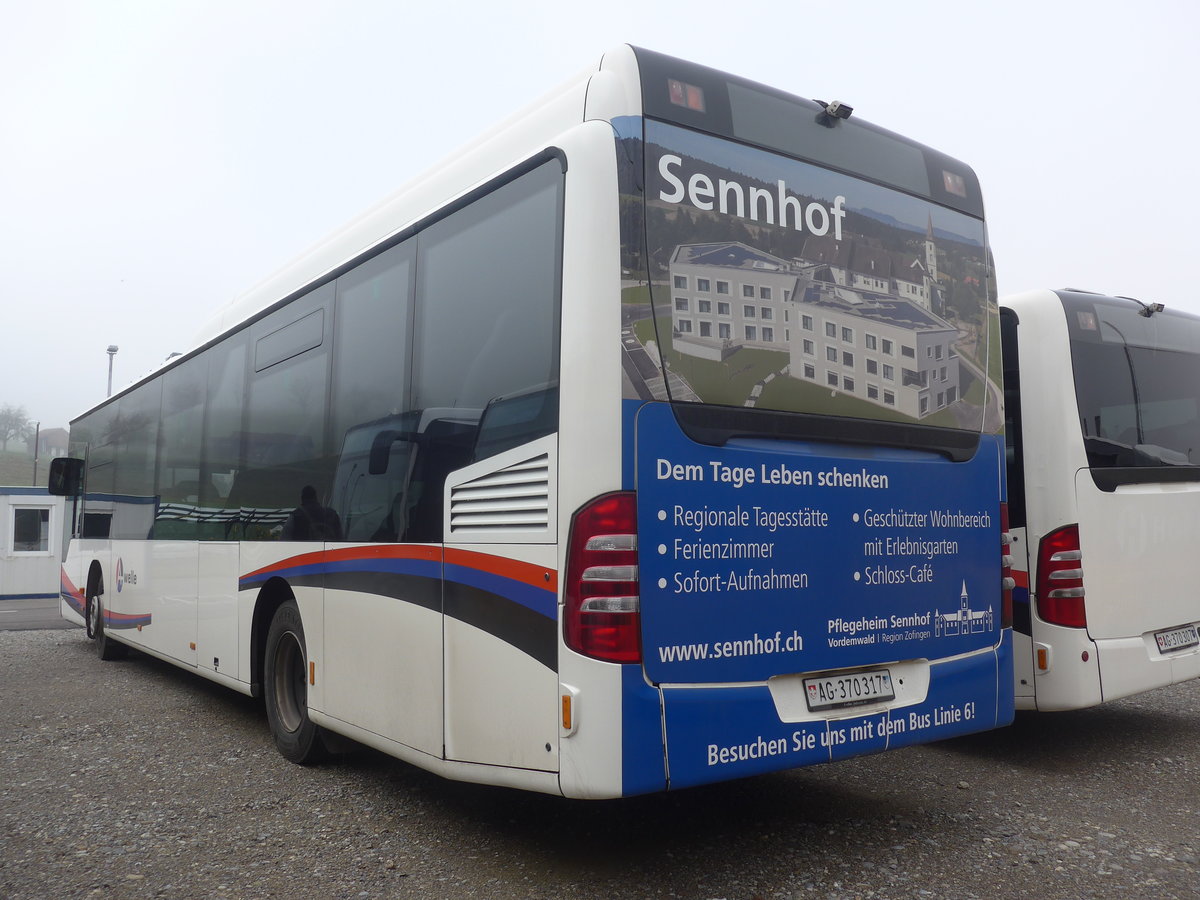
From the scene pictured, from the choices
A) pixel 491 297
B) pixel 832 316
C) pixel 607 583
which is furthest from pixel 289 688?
pixel 832 316

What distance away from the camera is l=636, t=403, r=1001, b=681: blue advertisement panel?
375 cm

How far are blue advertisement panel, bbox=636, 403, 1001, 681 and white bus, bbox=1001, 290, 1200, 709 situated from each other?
53.2 inches

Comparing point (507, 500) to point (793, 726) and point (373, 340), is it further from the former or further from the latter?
point (373, 340)

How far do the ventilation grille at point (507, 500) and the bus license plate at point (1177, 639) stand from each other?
4640 mm

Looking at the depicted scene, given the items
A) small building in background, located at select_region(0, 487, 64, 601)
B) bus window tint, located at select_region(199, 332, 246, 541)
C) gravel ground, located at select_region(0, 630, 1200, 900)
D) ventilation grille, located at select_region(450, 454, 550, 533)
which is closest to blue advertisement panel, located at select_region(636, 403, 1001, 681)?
ventilation grille, located at select_region(450, 454, 550, 533)

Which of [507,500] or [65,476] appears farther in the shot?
[65,476]

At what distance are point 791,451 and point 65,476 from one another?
12184 mm

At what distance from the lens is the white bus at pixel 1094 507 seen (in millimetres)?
6008

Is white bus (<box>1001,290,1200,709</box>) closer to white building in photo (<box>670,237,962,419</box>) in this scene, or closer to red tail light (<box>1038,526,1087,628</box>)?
red tail light (<box>1038,526,1087,628</box>)

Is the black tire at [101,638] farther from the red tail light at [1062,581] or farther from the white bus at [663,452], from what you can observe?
the red tail light at [1062,581]

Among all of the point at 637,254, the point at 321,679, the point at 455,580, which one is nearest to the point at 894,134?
the point at 637,254

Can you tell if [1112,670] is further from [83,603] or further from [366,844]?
[83,603]

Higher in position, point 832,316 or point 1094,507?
point 832,316

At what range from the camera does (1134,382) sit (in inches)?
260
